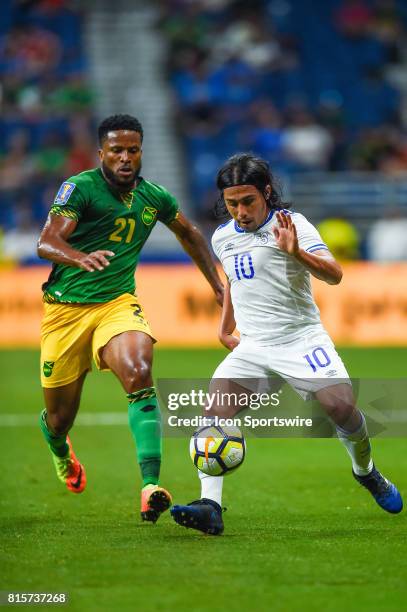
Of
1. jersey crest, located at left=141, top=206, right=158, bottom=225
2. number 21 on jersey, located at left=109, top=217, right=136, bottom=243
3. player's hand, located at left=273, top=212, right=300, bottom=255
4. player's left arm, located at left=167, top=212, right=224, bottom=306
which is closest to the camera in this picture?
player's hand, located at left=273, top=212, right=300, bottom=255

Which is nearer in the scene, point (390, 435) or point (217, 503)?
point (217, 503)

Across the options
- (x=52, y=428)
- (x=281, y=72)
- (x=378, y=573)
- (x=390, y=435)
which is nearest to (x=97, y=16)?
(x=281, y=72)

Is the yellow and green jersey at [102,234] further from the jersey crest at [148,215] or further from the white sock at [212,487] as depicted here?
the white sock at [212,487]

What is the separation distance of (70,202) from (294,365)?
1808 millimetres

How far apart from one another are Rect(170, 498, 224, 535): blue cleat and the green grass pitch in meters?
0.09

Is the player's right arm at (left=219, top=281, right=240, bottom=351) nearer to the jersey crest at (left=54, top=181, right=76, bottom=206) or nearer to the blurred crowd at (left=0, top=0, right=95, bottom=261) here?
the jersey crest at (left=54, top=181, right=76, bottom=206)

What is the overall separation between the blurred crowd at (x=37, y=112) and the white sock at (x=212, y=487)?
15.1 m

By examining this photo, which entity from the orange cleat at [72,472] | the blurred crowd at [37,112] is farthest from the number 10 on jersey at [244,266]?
the blurred crowd at [37,112]

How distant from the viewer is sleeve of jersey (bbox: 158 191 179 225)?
26.3ft

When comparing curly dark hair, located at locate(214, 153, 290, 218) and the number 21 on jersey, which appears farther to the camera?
the number 21 on jersey

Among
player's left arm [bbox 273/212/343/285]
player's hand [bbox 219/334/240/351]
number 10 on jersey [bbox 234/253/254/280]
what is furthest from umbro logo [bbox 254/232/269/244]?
player's hand [bbox 219/334/240/351]

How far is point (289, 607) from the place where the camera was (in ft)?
16.4

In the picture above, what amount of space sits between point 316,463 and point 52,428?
10.0ft

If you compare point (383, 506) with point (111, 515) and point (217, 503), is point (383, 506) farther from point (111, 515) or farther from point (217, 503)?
point (111, 515)
